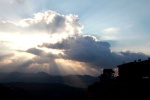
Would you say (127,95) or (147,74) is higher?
(147,74)

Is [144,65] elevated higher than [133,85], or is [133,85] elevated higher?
[144,65]

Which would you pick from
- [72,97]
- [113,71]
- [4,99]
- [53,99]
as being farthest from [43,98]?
[113,71]

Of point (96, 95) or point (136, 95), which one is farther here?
point (96, 95)

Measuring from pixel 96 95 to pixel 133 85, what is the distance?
9801 millimetres

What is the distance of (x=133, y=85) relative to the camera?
43.9 metres

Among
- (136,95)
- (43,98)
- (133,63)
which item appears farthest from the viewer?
(43,98)

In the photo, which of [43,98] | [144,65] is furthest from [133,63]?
[43,98]

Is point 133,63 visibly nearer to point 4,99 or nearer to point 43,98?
point 4,99

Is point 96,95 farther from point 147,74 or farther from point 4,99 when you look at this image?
point 4,99

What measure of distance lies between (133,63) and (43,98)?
14696 cm

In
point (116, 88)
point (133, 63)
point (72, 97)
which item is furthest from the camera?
point (72, 97)

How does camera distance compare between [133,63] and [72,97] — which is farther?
[72,97]

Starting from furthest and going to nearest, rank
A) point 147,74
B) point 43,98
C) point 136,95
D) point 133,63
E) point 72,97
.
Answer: point 43,98
point 72,97
point 133,63
point 147,74
point 136,95

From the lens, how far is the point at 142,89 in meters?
42.6
